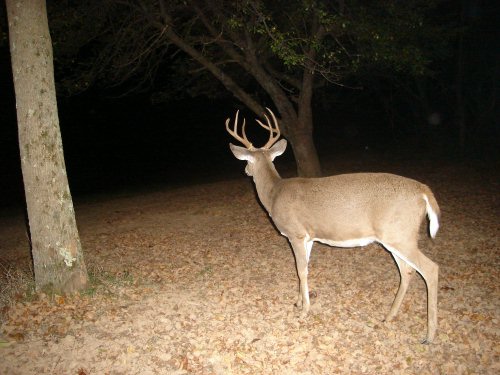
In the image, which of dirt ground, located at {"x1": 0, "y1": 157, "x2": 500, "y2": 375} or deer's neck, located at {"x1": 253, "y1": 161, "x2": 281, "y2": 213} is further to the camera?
deer's neck, located at {"x1": 253, "y1": 161, "x2": 281, "y2": 213}

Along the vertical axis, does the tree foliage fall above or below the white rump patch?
above

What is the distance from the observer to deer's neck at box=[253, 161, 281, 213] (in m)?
6.32

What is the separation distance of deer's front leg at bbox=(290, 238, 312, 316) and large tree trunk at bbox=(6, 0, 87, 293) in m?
2.81

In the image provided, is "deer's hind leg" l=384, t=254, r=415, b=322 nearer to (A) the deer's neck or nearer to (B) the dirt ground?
(B) the dirt ground

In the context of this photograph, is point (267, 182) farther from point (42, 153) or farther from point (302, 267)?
point (42, 153)

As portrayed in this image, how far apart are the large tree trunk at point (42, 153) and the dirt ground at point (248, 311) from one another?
1.33 feet

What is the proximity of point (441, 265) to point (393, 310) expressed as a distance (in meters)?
1.95

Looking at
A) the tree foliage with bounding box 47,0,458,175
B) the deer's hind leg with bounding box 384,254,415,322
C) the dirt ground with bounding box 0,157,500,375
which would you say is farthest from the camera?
the tree foliage with bounding box 47,0,458,175

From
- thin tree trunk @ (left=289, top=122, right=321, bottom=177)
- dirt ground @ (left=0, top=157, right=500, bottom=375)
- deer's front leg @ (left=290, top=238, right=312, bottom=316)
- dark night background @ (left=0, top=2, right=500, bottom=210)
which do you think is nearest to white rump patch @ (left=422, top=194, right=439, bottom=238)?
dirt ground @ (left=0, top=157, right=500, bottom=375)

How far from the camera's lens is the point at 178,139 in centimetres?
4059

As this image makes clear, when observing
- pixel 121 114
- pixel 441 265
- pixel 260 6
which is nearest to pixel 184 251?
pixel 441 265

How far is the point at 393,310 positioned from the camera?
17.9ft

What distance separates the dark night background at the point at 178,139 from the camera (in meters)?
22.3

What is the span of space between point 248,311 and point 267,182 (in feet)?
6.15
